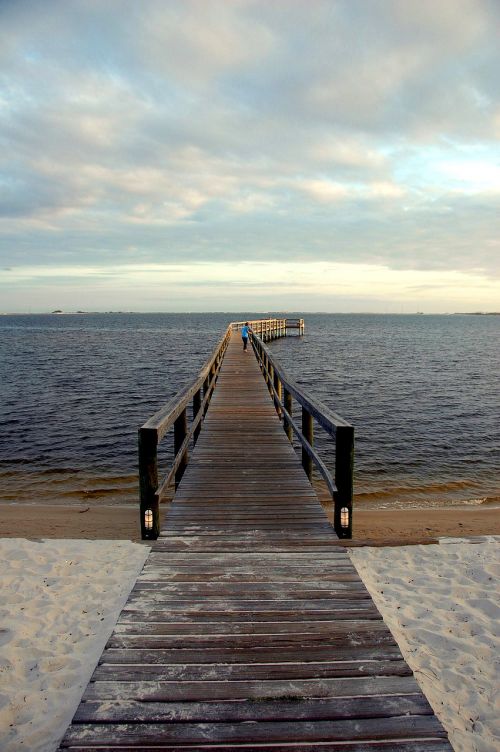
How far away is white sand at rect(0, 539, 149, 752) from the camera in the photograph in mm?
3366

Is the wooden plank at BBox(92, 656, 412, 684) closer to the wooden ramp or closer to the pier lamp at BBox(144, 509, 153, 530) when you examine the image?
the wooden ramp

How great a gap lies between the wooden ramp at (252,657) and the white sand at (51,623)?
1.08 metres

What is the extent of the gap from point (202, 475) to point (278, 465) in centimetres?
112

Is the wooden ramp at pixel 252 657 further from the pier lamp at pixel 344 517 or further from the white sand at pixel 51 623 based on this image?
the white sand at pixel 51 623

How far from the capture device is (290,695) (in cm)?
237

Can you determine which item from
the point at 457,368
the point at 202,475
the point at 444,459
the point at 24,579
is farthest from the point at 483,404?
the point at 24,579

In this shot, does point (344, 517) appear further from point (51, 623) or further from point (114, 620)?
point (51, 623)

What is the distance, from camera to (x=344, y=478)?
4414 mm

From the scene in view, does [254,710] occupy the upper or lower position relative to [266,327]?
lower

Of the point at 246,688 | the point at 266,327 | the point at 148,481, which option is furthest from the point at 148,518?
→ the point at 266,327

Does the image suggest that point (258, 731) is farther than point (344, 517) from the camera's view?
No

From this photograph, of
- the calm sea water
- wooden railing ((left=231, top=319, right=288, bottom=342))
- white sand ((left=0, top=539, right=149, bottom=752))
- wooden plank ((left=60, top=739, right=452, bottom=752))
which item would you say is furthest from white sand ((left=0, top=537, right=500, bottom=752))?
wooden railing ((left=231, top=319, right=288, bottom=342))

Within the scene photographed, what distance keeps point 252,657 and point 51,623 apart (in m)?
2.97

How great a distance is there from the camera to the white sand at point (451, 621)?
3441 millimetres
